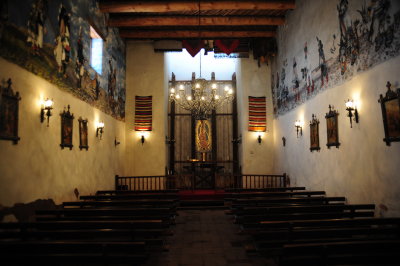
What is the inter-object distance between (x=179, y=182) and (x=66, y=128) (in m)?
8.50

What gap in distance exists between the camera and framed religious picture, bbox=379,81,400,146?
467 cm

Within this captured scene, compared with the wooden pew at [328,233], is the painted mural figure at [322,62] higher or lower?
higher

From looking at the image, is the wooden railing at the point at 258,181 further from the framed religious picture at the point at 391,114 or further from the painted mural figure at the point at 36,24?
the painted mural figure at the point at 36,24

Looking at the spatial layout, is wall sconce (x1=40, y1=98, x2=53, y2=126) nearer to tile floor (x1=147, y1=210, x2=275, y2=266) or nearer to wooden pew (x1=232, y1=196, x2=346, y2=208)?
tile floor (x1=147, y1=210, x2=275, y2=266)

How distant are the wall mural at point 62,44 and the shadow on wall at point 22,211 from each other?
2.40 m

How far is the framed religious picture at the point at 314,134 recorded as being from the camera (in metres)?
7.89

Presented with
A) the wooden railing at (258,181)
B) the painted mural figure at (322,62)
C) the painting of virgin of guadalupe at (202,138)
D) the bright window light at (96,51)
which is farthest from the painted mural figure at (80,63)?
the painting of virgin of guadalupe at (202,138)

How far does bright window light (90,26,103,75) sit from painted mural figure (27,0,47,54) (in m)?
3.64

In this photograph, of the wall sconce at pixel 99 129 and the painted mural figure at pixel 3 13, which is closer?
the painted mural figure at pixel 3 13

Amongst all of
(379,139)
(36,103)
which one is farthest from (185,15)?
(379,139)

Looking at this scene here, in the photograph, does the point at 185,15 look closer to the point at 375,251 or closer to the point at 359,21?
the point at 359,21

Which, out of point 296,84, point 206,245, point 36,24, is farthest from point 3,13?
point 296,84

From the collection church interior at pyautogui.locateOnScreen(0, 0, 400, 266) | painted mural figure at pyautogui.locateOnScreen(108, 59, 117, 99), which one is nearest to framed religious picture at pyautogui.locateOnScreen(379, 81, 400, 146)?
church interior at pyautogui.locateOnScreen(0, 0, 400, 266)

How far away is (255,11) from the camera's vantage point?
35.1 ft
